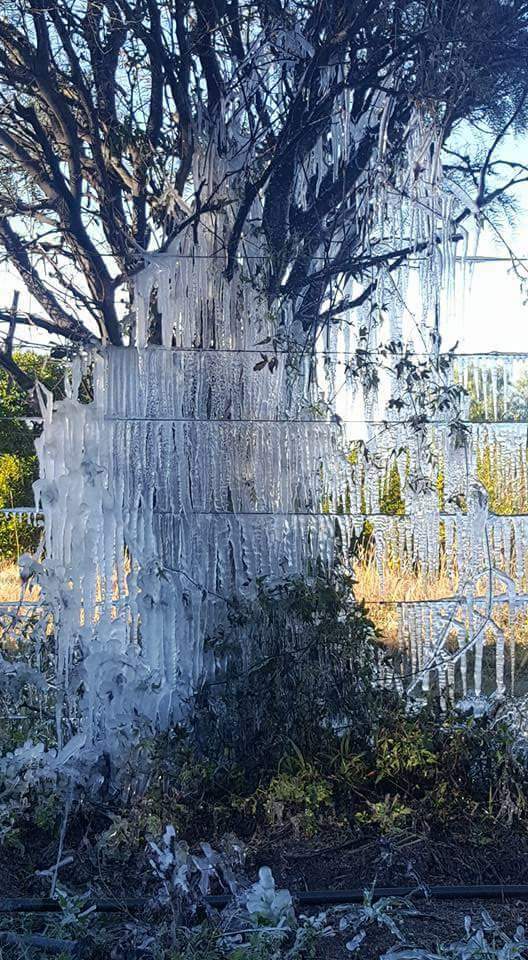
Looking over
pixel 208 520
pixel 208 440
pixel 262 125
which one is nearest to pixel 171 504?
pixel 208 520

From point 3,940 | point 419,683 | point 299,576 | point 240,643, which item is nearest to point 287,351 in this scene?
point 299,576

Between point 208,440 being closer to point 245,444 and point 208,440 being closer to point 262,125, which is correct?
point 245,444

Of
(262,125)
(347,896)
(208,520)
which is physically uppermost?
(262,125)

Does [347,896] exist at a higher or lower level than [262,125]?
lower

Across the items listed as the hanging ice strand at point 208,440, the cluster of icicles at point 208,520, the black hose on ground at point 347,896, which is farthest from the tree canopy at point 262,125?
the black hose on ground at point 347,896

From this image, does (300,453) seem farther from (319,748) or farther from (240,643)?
(319,748)

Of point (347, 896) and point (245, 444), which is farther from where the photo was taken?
point (245, 444)

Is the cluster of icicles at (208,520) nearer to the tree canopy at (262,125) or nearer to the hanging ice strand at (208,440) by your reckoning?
the hanging ice strand at (208,440)

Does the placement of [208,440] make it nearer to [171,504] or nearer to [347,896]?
[171,504]

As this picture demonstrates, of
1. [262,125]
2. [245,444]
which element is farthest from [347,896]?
[262,125]

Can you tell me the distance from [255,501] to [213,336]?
0.66 meters

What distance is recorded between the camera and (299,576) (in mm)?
3486

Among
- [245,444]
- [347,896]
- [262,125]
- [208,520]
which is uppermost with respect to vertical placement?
[262,125]

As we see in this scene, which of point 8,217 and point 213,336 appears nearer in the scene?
point 213,336
